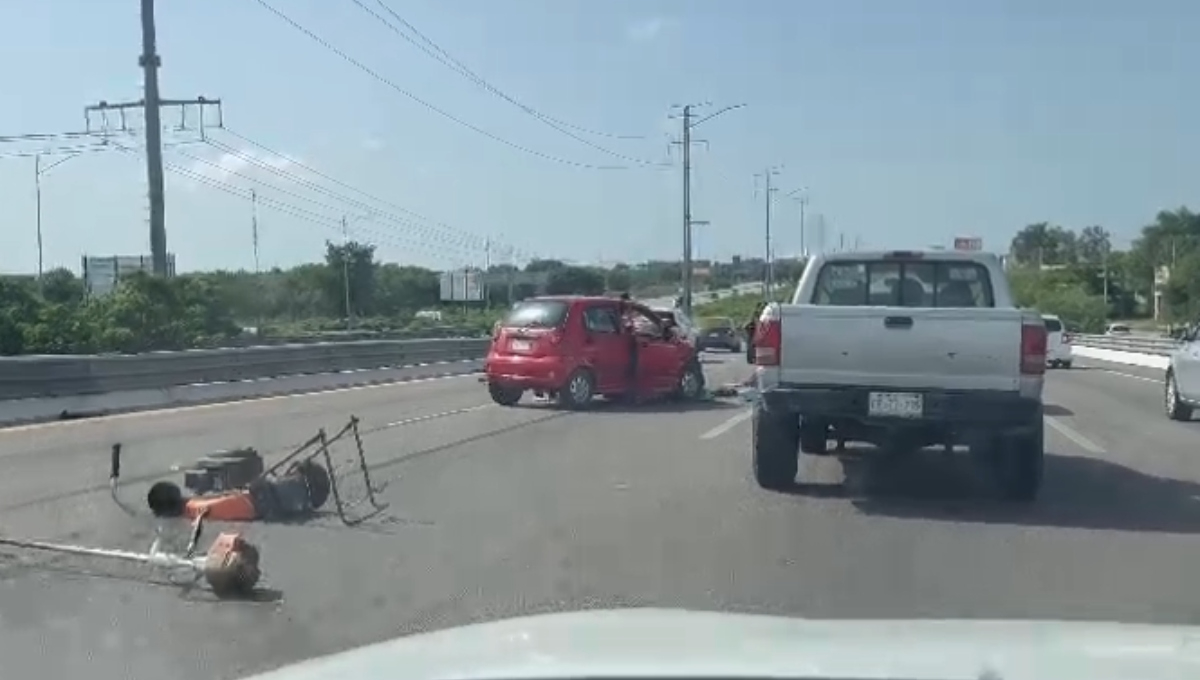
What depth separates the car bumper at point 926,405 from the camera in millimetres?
11680

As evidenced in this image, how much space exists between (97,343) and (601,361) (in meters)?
10.4

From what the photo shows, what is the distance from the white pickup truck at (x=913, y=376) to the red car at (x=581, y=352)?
10.1 m

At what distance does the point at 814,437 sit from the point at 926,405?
91.5 inches

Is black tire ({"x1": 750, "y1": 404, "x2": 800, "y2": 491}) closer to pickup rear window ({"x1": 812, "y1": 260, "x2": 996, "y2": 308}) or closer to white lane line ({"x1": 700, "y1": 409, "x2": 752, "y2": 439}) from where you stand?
pickup rear window ({"x1": 812, "y1": 260, "x2": 996, "y2": 308})

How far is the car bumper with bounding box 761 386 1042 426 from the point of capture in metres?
11.7

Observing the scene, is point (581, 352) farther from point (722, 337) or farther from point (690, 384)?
point (722, 337)

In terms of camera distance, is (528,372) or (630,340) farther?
(630,340)

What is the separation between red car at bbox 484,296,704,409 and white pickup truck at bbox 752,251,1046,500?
1013cm

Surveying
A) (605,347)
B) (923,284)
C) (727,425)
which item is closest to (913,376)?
(923,284)

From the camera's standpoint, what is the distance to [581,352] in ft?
74.9

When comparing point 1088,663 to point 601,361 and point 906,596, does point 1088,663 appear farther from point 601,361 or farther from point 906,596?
point 601,361

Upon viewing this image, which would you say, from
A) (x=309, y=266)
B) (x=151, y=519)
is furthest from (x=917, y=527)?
(x=309, y=266)

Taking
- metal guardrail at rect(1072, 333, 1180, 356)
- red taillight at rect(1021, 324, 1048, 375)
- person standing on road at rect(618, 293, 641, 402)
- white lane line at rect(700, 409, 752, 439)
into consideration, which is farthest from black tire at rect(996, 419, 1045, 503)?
metal guardrail at rect(1072, 333, 1180, 356)

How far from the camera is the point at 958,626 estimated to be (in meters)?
4.52
